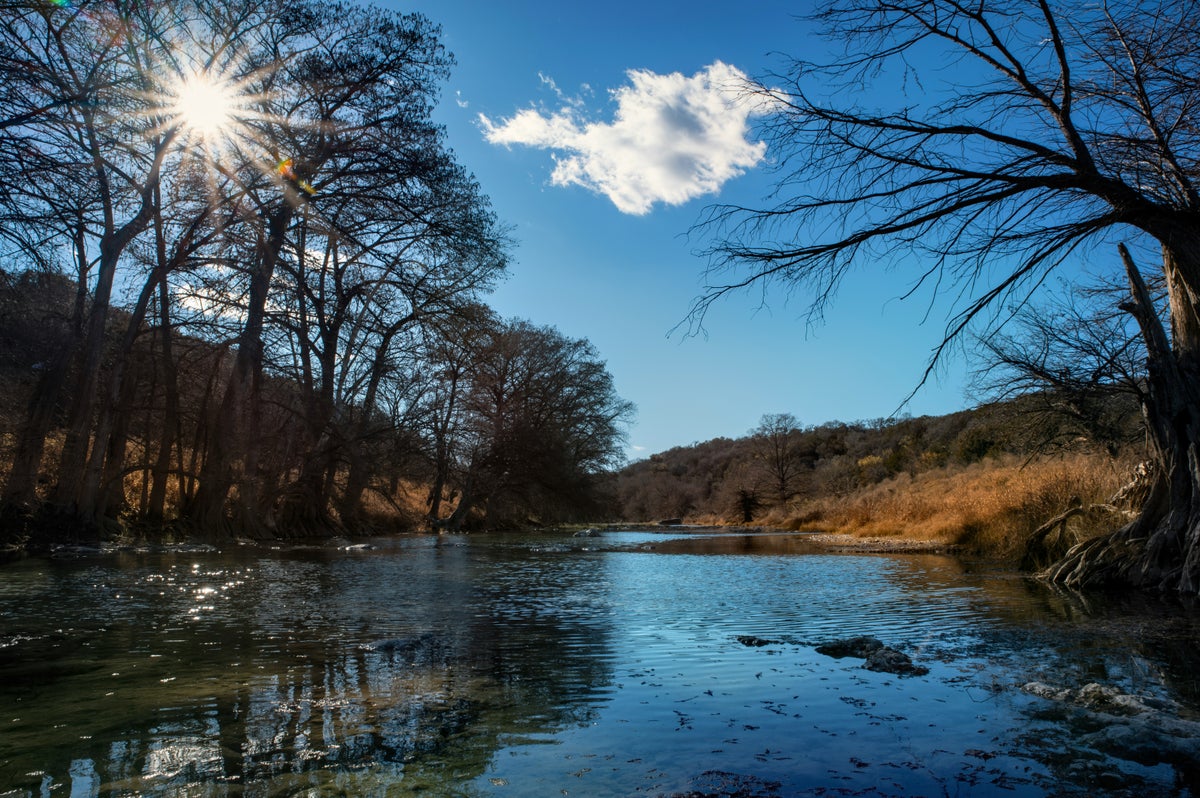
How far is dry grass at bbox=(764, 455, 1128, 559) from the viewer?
13.4 meters

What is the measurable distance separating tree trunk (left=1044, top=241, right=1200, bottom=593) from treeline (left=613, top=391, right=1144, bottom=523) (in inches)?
120

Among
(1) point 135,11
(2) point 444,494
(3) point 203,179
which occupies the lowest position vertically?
(2) point 444,494

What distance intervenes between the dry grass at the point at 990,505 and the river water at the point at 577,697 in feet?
19.7

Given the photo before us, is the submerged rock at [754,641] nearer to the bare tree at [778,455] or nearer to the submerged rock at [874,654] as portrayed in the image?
the submerged rock at [874,654]

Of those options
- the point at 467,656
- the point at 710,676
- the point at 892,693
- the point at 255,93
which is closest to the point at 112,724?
the point at 467,656

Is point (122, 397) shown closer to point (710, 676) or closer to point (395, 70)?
point (395, 70)

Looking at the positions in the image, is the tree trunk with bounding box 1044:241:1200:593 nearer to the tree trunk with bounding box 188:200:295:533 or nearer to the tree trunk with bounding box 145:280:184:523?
the tree trunk with bounding box 188:200:295:533

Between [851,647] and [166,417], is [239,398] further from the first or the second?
[851,647]

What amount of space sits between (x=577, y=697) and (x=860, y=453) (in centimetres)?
7343

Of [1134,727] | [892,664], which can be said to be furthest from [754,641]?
[1134,727]

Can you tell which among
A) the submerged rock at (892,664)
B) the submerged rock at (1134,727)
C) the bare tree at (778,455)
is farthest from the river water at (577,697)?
the bare tree at (778,455)

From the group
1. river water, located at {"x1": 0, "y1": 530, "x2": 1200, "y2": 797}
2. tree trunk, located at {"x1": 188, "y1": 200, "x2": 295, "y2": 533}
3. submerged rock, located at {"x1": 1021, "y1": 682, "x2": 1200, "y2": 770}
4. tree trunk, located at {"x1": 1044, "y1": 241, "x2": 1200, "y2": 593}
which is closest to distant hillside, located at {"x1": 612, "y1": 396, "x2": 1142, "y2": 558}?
tree trunk, located at {"x1": 1044, "y1": 241, "x2": 1200, "y2": 593}

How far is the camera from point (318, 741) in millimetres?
3035

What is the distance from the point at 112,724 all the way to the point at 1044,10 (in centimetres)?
708
